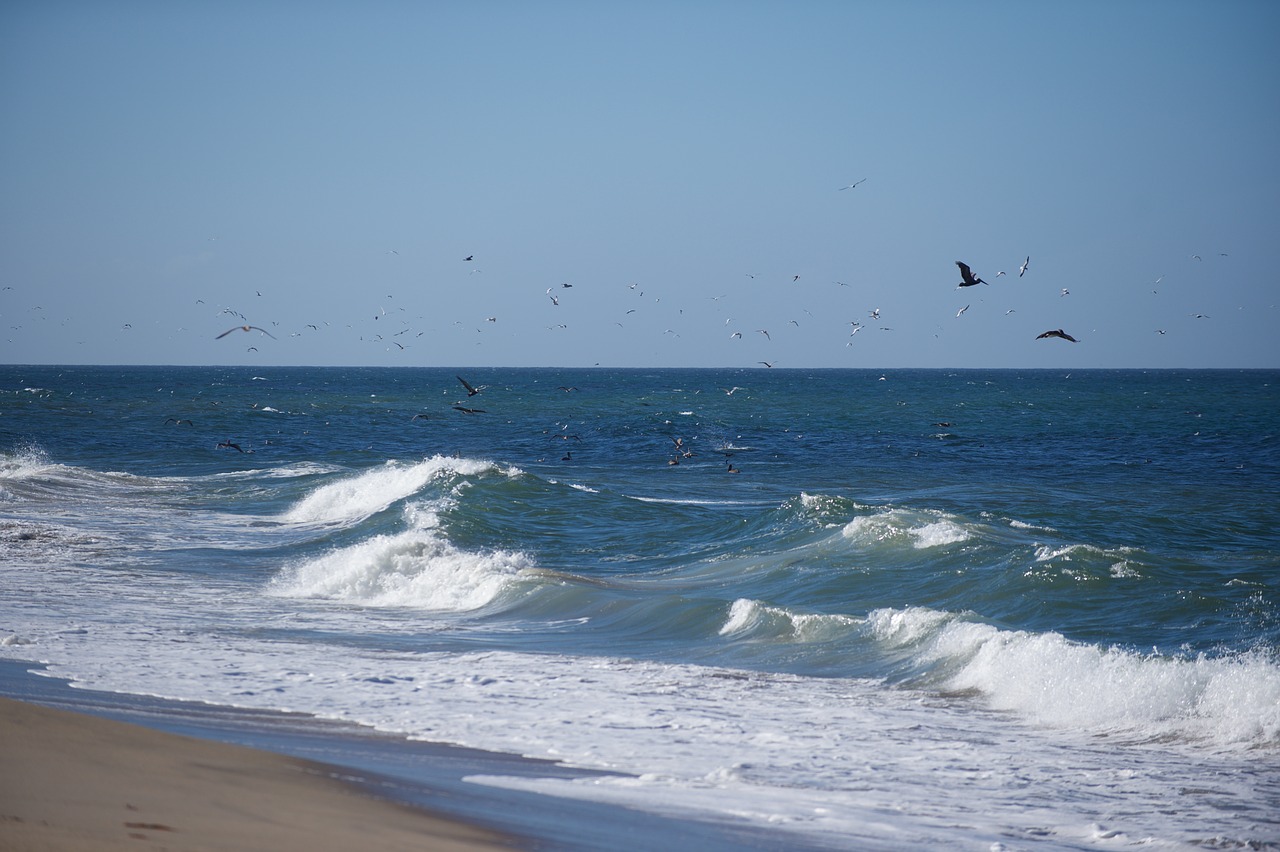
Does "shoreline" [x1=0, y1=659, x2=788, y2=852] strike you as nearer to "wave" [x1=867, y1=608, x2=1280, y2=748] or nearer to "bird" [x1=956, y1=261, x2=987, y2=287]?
"wave" [x1=867, y1=608, x2=1280, y2=748]

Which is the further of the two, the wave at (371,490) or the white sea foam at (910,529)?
the wave at (371,490)

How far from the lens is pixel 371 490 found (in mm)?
26781

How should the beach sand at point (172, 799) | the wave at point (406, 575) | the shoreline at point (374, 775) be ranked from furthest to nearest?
the wave at point (406, 575)
the shoreline at point (374, 775)
the beach sand at point (172, 799)

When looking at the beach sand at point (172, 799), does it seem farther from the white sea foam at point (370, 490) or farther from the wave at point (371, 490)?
the white sea foam at point (370, 490)

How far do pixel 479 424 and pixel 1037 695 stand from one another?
49503mm

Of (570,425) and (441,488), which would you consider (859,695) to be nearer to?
(441,488)

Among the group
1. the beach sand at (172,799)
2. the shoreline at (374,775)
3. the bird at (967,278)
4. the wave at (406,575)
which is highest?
the bird at (967,278)

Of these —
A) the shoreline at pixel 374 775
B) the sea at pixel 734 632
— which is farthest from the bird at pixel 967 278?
the shoreline at pixel 374 775

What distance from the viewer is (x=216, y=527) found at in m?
22.0

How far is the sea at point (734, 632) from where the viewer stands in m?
7.12

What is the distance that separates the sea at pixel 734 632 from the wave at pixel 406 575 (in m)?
0.06

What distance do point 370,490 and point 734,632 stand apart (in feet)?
53.2

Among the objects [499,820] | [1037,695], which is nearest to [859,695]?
[1037,695]

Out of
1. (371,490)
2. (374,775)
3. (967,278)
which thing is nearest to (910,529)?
(967,278)
